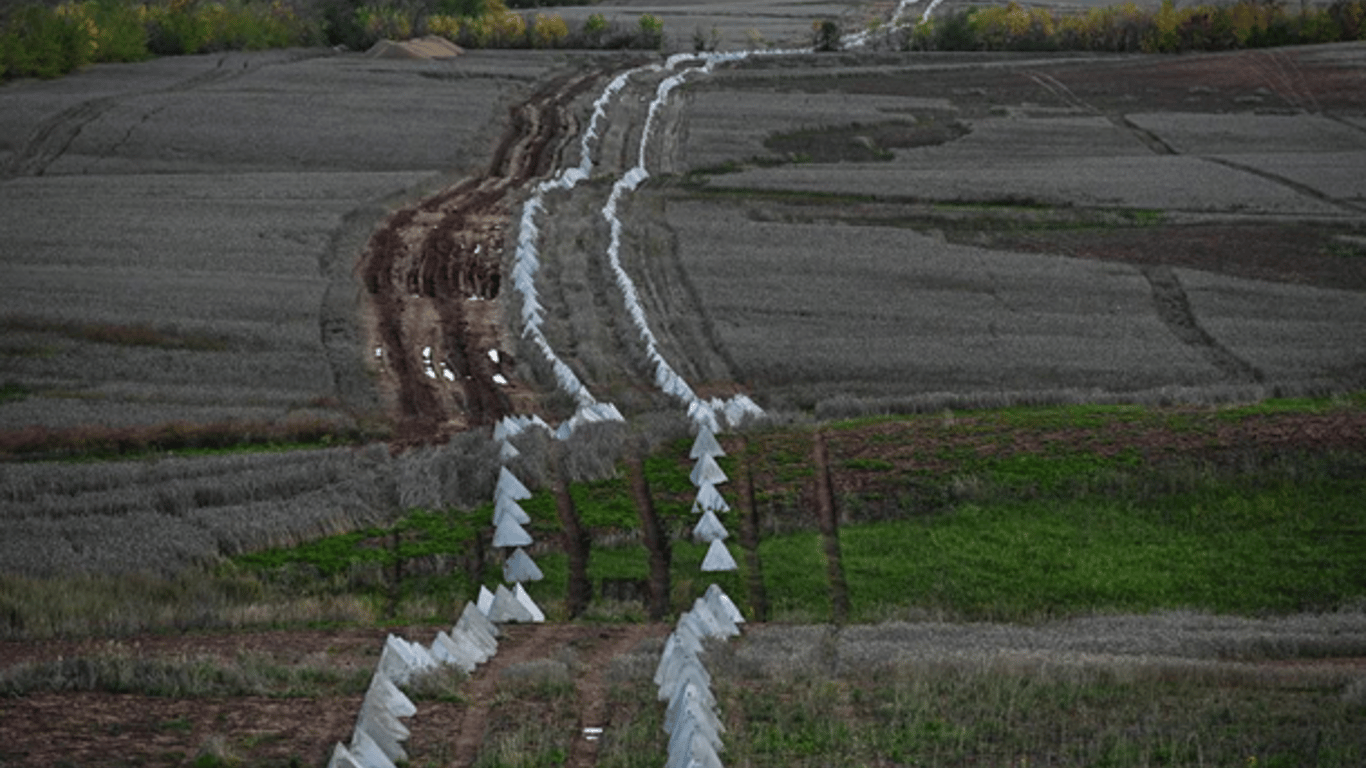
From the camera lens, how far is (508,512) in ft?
93.4

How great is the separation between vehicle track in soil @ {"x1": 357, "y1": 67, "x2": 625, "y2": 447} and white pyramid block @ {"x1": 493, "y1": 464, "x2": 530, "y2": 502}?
4.04 metres

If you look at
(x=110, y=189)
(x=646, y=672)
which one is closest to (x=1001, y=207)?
(x=110, y=189)

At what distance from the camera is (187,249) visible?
4731cm

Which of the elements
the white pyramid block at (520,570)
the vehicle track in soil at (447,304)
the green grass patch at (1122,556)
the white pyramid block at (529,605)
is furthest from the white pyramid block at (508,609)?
the vehicle track in soil at (447,304)

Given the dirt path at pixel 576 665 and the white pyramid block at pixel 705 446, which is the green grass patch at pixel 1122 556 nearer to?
the white pyramid block at pixel 705 446

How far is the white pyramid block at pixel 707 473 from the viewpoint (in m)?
30.3

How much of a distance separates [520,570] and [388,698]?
28.4 ft

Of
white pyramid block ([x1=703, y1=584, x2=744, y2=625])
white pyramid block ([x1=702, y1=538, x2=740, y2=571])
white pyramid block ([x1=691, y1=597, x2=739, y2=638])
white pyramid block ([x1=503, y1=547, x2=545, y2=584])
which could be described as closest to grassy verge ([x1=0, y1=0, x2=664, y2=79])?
white pyramid block ([x1=503, y1=547, x2=545, y2=584])

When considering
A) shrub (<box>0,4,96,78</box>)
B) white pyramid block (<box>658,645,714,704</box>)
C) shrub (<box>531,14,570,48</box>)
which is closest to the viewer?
white pyramid block (<box>658,645,714,704</box>)

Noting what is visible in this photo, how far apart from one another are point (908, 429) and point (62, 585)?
15280 mm

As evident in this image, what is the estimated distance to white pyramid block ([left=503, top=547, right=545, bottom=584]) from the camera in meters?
26.8

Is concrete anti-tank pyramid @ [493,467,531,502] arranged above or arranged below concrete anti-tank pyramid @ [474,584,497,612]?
below

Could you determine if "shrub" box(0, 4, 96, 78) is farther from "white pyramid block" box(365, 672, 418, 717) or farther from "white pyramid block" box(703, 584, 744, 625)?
"white pyramid block" box(365, 672, 418, 717)

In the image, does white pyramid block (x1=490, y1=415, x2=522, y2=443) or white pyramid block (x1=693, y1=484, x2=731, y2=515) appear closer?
white pyramid block (x1=693, y1=484, x2=731, y2=515)
